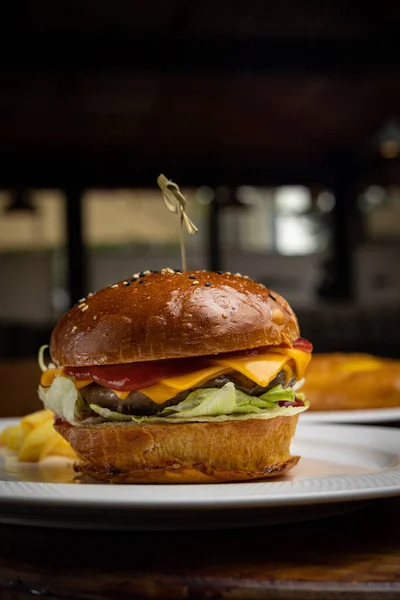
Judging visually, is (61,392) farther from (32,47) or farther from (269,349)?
(32,47)

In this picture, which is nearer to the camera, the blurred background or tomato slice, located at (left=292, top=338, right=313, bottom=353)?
tomato slice, located at (left=292, top=338, right=313, bottom=353)

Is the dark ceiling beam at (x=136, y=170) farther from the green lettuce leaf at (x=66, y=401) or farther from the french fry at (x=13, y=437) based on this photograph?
the green lettuce leaf at (x=66, y=401)

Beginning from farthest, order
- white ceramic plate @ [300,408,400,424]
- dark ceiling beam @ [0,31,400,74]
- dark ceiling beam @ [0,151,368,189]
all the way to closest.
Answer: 1. dark ceiling beam @ [0,151,368,189]
2. dark ceiling beam @ [0,31,400,74]
3. white ceramic plate @ [300,408,400,424]

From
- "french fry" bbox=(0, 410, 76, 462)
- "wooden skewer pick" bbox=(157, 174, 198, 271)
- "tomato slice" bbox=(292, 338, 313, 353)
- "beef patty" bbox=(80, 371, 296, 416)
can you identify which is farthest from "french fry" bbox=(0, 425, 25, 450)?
"tomato slice" bbox=(292, 338, 313, 353)

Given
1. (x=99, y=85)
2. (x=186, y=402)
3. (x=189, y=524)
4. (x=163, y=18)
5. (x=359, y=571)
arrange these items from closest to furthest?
(x=359, y=571)
(x=189, y=524)
(x=186, y=402)
(x=163, y=18)
(x=99, y=85)

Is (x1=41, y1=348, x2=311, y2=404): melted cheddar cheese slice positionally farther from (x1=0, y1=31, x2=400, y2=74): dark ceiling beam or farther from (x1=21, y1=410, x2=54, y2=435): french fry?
(x1=0, y1=31, x2=400, y2=74): dark ceiling beam

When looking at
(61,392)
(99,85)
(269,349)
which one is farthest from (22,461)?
(99,85)
